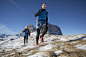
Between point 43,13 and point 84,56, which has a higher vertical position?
point 43,13

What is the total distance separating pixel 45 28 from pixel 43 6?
151 centimetres

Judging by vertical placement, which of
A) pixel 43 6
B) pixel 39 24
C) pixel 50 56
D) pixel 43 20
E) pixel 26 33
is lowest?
pixel 50 56

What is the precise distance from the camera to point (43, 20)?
346cm

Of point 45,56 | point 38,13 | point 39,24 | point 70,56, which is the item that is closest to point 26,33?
point 39,24

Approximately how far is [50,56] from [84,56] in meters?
0.89

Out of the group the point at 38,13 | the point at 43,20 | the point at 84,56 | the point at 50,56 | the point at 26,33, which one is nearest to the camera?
the point at 84,56

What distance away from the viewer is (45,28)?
11.1 feet

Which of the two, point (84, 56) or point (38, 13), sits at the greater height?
point (38, 13)

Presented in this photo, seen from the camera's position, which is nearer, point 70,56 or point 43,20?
point 70,56

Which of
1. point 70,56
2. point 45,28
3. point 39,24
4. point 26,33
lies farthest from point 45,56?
point 26,33

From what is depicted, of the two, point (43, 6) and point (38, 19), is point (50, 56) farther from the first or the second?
point (43, 6)

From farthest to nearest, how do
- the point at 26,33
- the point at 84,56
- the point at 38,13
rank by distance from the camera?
the point at 26,33 → the point at 38,13 → the point at 84,56

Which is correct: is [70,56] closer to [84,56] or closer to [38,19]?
[84,56]

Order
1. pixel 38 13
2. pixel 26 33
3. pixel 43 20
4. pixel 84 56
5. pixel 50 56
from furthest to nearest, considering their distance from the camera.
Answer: pixel 26 33 → pixel 43 20 → pixel 38 13 → pixel 50 56 → pixel 84 56
